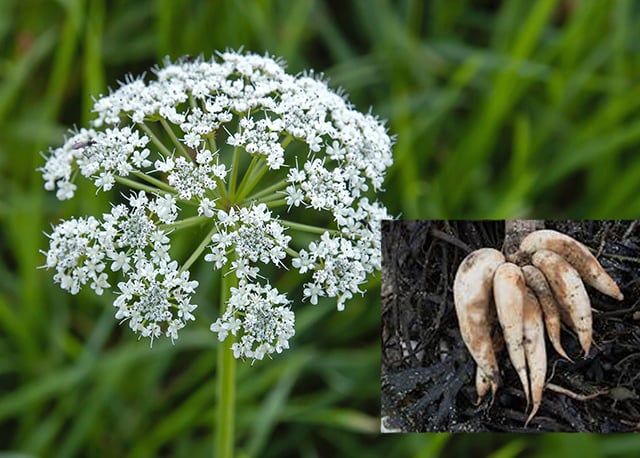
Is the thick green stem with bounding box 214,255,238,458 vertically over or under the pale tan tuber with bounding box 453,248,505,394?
under

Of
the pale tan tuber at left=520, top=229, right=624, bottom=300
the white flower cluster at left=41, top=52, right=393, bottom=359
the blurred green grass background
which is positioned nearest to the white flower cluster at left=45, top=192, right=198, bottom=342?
the white flower cluster at left=41, top=52, right=393, bottom=359

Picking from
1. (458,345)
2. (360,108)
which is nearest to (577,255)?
(458,345)

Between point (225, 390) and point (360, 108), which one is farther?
point (360, 108)

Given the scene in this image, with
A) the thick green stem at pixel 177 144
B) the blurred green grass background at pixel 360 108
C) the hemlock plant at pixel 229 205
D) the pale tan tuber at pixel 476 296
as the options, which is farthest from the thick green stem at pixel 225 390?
the blurred green grass background at pixel 360 108

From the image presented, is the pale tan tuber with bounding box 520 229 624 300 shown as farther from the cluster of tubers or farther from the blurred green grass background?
the blurred green grass background

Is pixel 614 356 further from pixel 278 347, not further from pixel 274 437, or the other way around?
pixel 274 437

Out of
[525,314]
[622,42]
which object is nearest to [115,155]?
[525,314]

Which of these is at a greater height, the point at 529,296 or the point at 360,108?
the point at 360,108

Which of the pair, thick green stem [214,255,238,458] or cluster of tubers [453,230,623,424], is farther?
thick green stem [214,255,238,458]

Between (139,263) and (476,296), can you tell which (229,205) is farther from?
(476,296)
